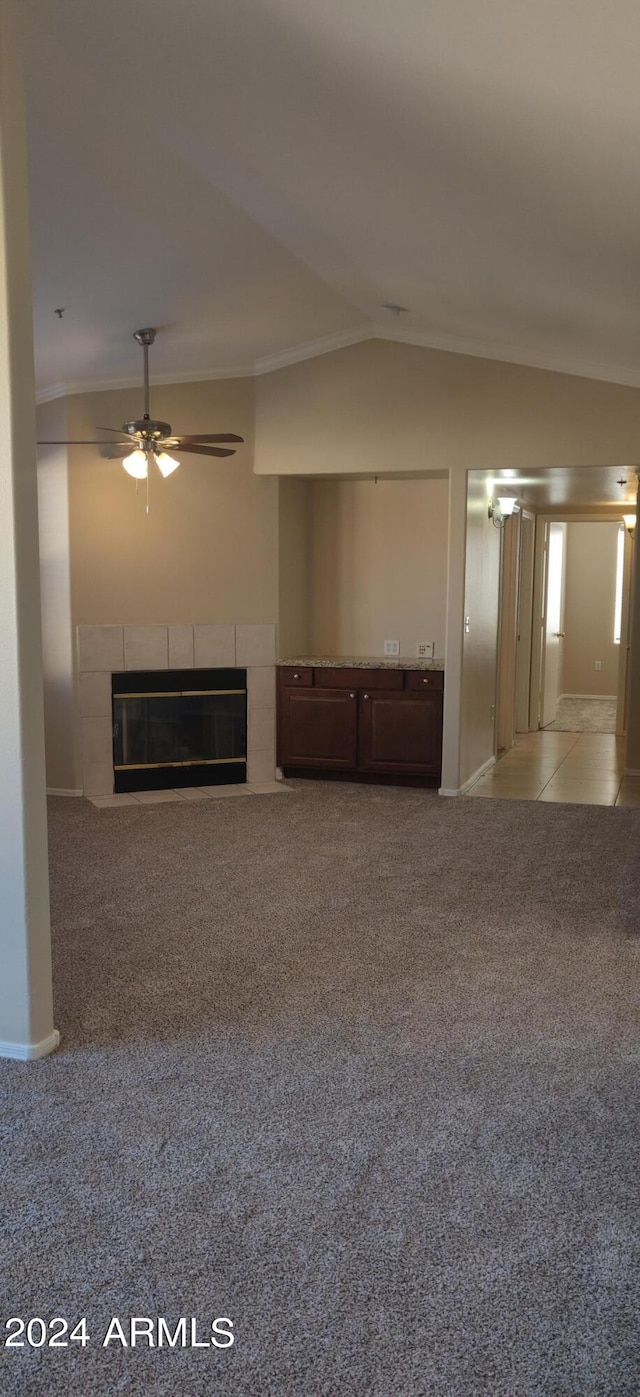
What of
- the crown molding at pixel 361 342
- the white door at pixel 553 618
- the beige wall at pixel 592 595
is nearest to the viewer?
the crown molding at pixel 361 342

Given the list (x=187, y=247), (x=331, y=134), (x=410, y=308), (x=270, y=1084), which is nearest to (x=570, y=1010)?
(x=270, y=1084)

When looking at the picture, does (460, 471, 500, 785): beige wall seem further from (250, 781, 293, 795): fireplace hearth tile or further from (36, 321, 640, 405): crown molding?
(250, 781, 293, 795): fireplace hearth tile

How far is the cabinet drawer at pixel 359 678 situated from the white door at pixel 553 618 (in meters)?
3.66

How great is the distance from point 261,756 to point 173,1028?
3935mm

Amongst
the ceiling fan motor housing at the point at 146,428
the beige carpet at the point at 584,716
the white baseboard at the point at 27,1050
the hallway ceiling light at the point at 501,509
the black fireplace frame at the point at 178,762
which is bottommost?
the white baseboard at the point at 27,1050

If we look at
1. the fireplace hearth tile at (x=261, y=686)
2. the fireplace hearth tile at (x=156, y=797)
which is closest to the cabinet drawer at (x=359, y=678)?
the fireplace hearth tile at (x=261, y=686)

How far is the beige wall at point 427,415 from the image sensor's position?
5.93 meters

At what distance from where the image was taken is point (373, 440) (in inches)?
254

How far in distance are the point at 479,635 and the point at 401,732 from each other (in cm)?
93

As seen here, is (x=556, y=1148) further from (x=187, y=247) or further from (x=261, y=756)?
(x=261, y=756)

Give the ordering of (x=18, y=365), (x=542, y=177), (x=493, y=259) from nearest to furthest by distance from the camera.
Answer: (x=18, y=365) < (x=542, y=177) < (x=493, y=259)

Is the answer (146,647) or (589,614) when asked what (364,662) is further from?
(589,614)

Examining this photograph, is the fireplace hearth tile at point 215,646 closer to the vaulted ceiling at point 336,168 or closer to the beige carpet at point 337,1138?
the vaulted ceiling at point 336,168

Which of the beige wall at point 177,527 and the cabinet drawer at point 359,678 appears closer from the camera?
the beige wall at point 177,527
